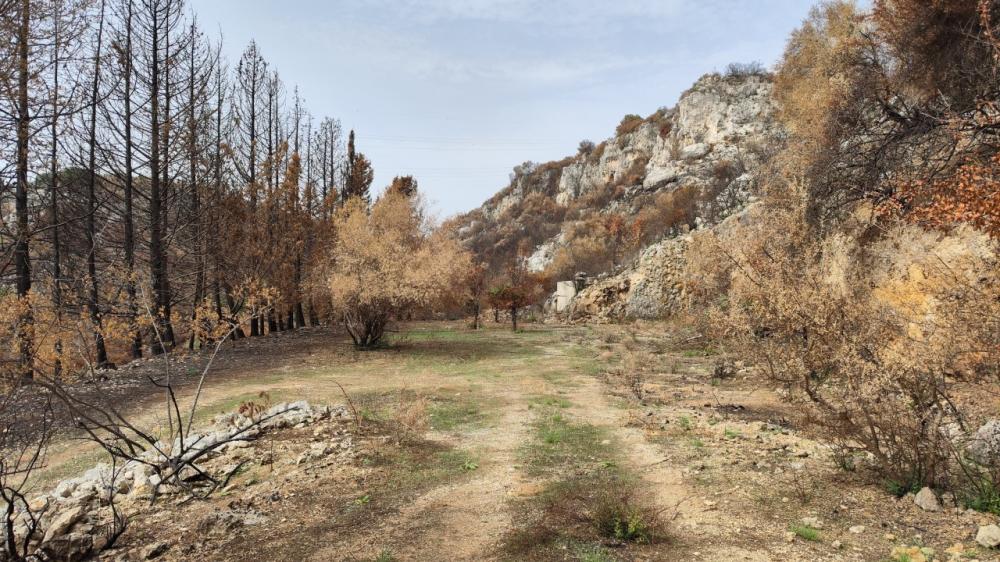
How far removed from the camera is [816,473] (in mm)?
5473

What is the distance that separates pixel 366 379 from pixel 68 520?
8.15 m

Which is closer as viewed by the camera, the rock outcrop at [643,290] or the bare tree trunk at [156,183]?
the bare tree trunk at [156,183]

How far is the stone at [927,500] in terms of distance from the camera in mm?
4363

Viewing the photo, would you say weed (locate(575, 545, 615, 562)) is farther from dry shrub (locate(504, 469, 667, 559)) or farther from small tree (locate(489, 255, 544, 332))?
small tree (locate(489, 255, 544, 332))

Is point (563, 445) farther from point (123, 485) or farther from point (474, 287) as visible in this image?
point (474, 287)

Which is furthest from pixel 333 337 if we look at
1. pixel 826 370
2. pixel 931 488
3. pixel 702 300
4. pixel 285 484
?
pixel 931 488

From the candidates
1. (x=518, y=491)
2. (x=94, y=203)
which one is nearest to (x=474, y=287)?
(x=94, y=203)

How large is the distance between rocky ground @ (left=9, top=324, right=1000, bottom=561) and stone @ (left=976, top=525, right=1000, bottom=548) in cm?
3

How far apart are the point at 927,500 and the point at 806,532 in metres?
1.19

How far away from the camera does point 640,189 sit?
53.9 meters

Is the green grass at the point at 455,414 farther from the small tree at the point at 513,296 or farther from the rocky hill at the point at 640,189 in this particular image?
the rocky hill at the point at 640,189

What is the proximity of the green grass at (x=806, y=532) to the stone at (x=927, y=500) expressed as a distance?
103 cm

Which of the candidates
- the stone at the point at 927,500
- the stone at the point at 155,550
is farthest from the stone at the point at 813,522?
the stone at the point at 155,550

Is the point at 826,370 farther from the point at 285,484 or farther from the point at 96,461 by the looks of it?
the point at 96,461
